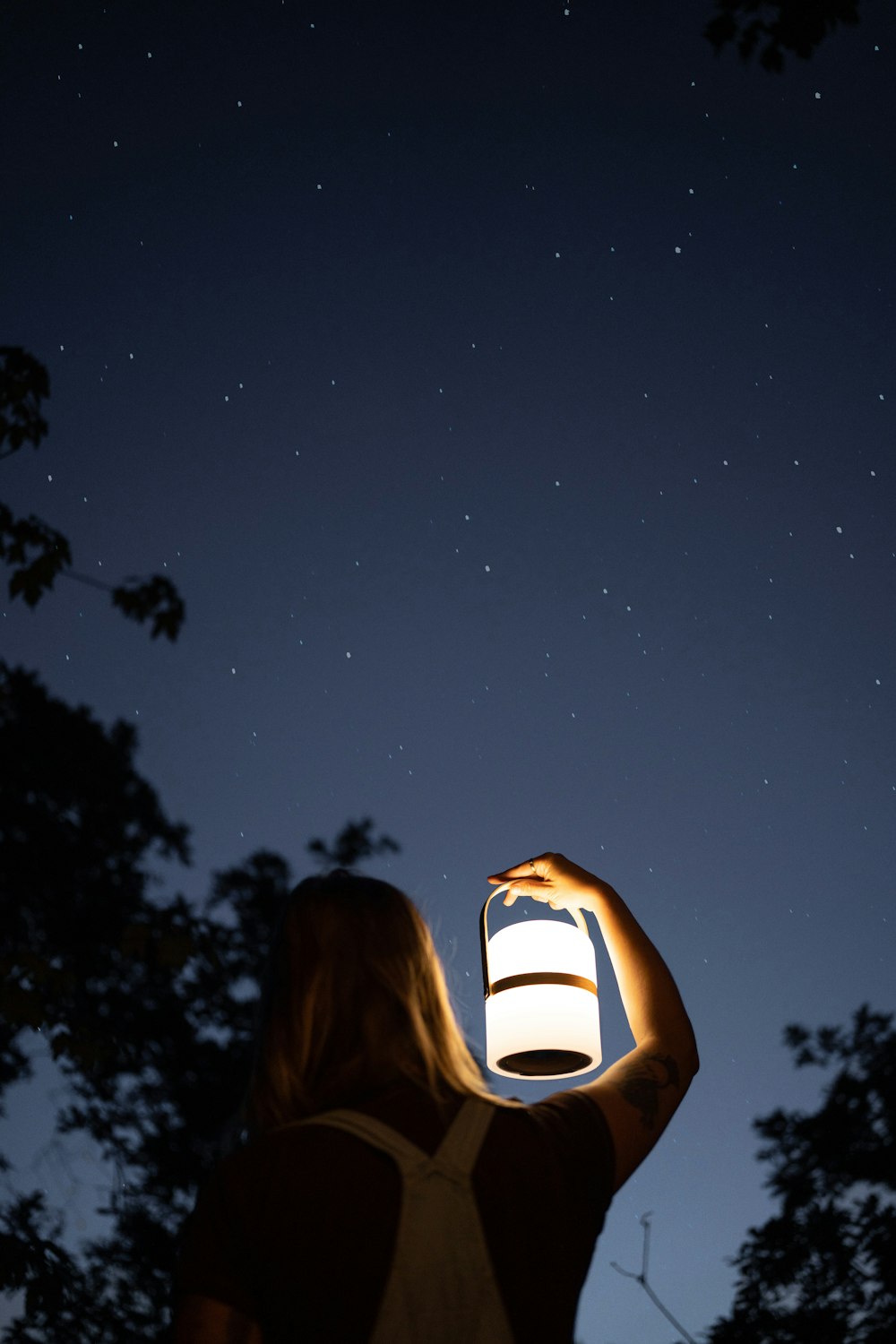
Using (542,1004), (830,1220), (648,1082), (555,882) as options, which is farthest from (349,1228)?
(830,1220)

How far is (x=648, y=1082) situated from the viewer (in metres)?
1.49

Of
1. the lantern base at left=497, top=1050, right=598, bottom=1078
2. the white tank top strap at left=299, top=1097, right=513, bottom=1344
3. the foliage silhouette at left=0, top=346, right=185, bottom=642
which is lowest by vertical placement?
the white tank top strap at left=299, top=1097, right=513, bottom=1344

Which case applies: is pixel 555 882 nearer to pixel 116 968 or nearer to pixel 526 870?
pixel 526 870

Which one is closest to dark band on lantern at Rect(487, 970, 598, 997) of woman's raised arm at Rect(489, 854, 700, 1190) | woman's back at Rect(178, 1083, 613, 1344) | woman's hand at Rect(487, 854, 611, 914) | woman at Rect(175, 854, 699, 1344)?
woman's hand at Rect(487, 854, 611, 914)

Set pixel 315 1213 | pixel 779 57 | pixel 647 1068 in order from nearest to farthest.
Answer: pixel 315 1213 → pixel 647 1068 → pixel 779 57

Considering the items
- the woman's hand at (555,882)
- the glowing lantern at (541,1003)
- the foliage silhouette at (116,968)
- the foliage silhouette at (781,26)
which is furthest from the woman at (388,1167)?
the foliage silhouette at (116,968)

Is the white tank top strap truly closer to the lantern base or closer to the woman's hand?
the woman's hand

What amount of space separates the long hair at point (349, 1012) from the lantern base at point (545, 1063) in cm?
143

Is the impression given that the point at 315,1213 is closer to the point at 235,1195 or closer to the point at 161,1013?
the point at 235,1195

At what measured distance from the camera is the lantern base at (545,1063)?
2801 mm

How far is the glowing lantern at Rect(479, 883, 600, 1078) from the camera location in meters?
2.80

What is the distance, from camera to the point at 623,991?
1.69 metres

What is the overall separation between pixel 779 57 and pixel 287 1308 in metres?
3.87

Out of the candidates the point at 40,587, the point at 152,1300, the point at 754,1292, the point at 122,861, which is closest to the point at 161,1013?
the point at 122,861
